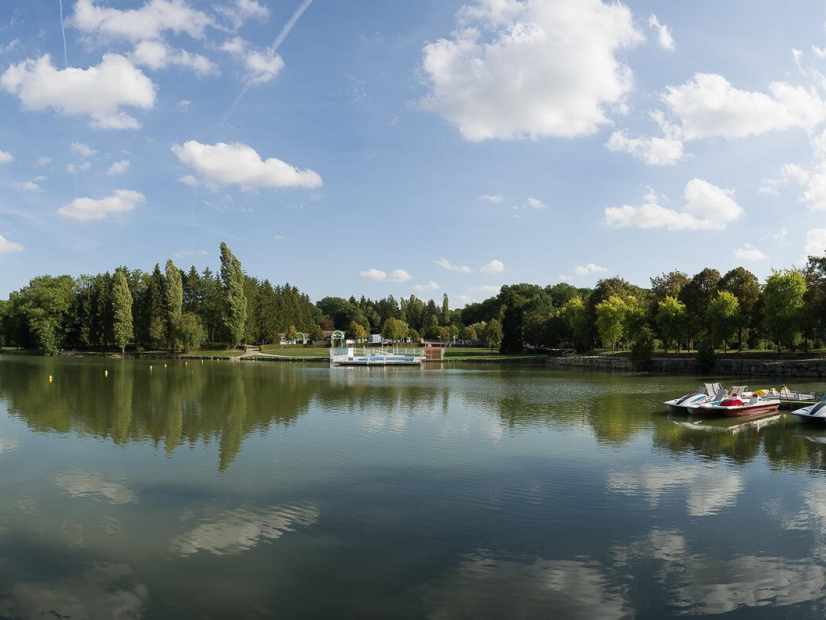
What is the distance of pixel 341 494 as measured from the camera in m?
12.9

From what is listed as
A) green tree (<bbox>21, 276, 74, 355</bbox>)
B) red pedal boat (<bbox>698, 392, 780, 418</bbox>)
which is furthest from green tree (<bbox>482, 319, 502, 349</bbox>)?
red pedal boat (<bbox>698, 392, 780, 418</bbox>)

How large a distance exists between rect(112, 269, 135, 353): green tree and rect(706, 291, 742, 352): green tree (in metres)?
82.6

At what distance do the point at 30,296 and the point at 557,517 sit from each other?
107386 mm

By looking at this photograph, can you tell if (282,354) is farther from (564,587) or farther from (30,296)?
(564,587)

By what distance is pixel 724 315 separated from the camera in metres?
59.0

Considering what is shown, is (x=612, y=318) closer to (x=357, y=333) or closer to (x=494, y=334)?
(x=494, y=334)

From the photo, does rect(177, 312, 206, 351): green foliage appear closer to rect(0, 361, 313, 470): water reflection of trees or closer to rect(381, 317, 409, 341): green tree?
rect(0, 361, 313, 470): water reflection of trees

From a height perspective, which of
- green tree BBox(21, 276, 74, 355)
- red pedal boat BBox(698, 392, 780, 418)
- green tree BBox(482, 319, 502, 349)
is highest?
green tree BBox(21, 276, 74, 355)

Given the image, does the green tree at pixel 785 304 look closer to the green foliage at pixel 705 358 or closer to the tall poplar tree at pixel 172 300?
the green foliage at pixel 705 358

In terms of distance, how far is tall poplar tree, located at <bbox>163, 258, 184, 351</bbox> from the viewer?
86.5 m

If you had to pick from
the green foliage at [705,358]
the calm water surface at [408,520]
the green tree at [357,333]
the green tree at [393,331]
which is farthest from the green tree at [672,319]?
the green tree at [357,333]

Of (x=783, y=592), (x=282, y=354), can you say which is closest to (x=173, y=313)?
(x=282, y=354)

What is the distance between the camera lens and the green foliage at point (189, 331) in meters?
86.2

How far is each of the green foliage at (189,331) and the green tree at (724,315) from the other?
71647 mm
